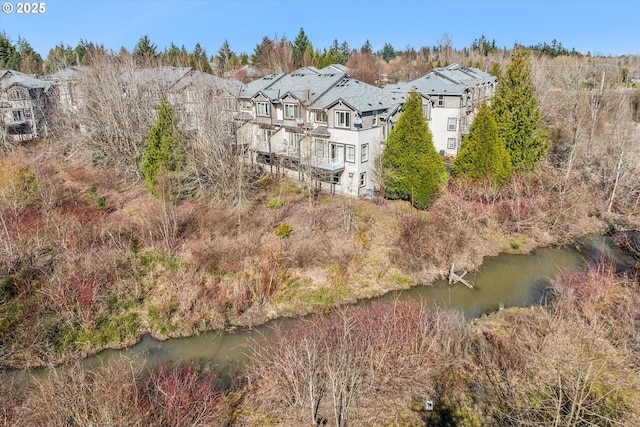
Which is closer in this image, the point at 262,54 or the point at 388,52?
the point at 262,54

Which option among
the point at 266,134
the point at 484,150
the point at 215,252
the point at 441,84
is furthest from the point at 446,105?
the point at 215,252

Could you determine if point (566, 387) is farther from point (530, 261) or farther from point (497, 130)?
point (497, 130)

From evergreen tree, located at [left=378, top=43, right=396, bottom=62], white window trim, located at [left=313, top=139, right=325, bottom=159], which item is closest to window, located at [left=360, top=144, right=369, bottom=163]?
white window trim, located at [left=313, top=139, right=325, bottom=159]

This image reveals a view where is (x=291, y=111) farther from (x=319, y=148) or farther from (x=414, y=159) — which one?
(x=414, y=159)

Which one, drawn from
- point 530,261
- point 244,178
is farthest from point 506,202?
point 244,178

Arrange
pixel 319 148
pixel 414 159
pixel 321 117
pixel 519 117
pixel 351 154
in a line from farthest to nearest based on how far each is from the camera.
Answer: pixel 319 148, pixel 321 117, pixel 351 154, pixel 519 117, pixel 414 159

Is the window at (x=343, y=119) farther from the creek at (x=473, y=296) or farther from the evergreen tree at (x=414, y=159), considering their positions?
the creek at (x=473, y=296)

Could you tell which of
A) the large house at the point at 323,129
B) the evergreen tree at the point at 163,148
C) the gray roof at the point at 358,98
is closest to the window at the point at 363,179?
the large house at the point at 323,129

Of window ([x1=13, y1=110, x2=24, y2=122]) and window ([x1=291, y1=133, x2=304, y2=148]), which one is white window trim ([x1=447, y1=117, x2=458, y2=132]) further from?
window ([x1=13, y1=110, x2=24, y2=122])
